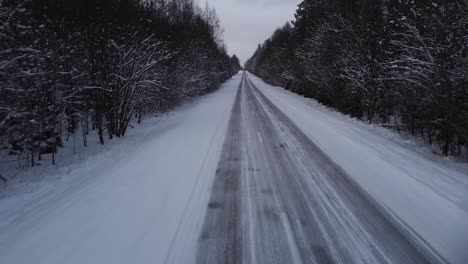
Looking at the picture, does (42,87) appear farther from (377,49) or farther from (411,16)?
(377,49)

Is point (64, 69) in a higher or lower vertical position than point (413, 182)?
higher

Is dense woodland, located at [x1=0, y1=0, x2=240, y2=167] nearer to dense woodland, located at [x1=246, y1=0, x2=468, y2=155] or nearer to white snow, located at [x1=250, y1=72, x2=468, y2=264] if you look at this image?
white snow, located at [x1=250, y1=72, x2=468, y2=264]

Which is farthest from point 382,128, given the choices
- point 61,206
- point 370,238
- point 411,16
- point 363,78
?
point 61,206

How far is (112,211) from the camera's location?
4.49 meters

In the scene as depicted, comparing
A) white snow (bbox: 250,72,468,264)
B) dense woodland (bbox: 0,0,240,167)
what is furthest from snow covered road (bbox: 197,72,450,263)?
dense woodland (bbox: 0,0,240,167)

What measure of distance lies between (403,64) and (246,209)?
28.2ft

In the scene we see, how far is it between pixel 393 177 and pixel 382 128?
19.5 ft

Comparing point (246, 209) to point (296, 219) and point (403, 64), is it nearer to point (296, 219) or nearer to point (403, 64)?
point (296, 219)

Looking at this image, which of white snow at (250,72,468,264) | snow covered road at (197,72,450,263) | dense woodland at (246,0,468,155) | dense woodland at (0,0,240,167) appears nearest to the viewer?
snow covered road at (197,72,450,263)

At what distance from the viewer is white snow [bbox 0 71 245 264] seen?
349cm

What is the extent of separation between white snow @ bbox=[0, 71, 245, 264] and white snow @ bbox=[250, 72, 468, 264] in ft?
10.3

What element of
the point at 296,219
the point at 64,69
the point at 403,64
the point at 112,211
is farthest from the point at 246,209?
the point at 403,64

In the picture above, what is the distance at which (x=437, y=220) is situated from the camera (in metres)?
4.14

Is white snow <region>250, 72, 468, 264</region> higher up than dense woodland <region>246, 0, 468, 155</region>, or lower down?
lower down
